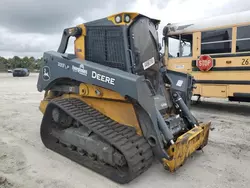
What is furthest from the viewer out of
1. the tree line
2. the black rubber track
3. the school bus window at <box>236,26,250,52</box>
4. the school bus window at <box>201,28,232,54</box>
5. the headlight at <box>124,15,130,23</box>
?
the tree line

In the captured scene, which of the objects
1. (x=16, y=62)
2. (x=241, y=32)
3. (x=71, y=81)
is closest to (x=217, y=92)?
(x=241, y=32)

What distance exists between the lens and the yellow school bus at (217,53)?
6.75m

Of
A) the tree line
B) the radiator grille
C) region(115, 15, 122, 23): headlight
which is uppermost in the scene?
region(115, 15, 122, 23): headlight

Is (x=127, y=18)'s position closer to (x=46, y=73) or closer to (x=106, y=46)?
(x=106, y=46)

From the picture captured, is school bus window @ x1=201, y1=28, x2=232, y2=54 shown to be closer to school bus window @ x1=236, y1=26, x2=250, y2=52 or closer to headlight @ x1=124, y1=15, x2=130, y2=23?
school bus window @ x1=236, y1=26, x2=250, y2=52

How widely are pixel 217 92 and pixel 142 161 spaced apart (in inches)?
203

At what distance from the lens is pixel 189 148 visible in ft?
10.6

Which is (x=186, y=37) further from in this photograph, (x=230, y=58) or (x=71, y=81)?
(x=71, y=81)

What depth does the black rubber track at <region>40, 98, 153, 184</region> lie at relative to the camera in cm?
287

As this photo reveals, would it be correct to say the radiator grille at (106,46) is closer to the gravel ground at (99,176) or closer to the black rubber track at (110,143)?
the black rubber track at (110,143)

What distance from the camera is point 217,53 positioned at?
7.23 metres

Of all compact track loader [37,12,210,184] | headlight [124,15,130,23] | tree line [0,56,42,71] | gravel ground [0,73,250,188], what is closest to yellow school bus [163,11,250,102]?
gravel ground [0,73,250,188]

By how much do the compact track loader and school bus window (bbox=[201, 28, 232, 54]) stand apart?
3.32 m

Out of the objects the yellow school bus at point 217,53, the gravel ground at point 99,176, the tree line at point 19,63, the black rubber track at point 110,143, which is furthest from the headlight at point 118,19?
the tree line at point 19,63
